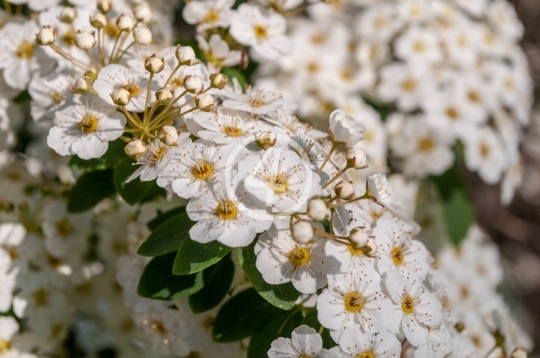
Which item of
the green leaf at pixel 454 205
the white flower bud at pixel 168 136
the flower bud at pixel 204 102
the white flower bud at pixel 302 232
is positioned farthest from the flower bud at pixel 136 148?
the green leaf at pixel 454 205

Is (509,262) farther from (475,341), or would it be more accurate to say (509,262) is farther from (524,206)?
(475,341)

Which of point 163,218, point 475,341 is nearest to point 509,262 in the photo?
point 475,341

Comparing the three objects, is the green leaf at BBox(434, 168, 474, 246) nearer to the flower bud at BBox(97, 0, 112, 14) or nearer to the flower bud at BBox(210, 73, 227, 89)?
the flower bud at BBox(210, 73, 227, 89)

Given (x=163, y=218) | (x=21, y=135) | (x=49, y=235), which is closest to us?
(x=163, y=218)

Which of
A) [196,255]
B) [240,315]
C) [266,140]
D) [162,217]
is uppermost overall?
[266,140]

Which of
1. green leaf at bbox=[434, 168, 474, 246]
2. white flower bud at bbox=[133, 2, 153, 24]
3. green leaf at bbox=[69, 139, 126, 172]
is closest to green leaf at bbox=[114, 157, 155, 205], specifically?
green leaf at bbox=[69, 139, 126, 172]

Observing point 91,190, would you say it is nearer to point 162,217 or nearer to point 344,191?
point 162,217

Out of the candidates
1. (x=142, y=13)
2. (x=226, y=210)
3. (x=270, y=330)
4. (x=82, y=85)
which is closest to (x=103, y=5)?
(x=142, y=13)
